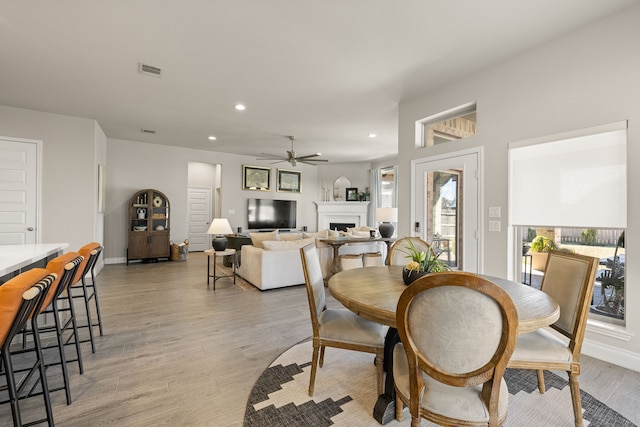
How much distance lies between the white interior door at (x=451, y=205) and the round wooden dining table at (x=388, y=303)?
1.47 metres

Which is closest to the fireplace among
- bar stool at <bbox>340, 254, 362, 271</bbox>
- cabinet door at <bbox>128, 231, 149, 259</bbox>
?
bar stool at <bbox>340, 254, 362, 271</bbox>

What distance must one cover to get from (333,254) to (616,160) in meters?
A: 3.78

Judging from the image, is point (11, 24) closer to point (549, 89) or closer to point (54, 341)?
point (54, 341)

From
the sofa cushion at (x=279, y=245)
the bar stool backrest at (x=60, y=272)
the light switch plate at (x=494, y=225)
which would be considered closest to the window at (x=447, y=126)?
the light switch plate at (x=494, y=225)

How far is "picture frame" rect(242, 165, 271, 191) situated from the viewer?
27.5 feet

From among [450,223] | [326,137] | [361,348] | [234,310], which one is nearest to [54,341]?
[234,310]

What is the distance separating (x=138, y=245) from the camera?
260 inches

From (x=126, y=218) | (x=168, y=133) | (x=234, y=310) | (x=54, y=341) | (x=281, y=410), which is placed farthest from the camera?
(x=126, y=218)

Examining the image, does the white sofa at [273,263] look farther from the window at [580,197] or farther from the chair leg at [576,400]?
the chair leg at [576,400]

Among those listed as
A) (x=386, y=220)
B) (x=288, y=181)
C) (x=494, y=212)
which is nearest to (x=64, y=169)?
(x=288, y=181)

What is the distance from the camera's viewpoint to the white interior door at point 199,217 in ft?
29.4

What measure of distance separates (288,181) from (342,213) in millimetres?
1983

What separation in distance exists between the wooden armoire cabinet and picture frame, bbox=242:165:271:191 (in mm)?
2177

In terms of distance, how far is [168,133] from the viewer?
6141 mm
